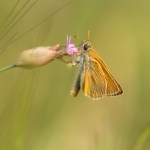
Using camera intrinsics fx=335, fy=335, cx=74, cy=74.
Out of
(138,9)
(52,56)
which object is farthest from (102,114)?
(52,56)

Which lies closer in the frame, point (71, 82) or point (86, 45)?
point (86, 45)

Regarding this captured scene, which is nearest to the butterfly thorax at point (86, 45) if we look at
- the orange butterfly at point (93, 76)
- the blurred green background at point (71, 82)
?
the orange butterfly at point (93, 76)

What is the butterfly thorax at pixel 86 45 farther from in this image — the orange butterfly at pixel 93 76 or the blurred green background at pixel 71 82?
the blurred green background at pixel 71 82

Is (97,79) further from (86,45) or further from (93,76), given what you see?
(86,45)

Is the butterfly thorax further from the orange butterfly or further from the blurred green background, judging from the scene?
the blurred green background

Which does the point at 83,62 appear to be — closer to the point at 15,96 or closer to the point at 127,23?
the point at 15,96

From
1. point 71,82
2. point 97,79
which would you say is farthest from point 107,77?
point 71,82

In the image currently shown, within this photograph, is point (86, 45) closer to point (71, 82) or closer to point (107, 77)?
point (107, 77)

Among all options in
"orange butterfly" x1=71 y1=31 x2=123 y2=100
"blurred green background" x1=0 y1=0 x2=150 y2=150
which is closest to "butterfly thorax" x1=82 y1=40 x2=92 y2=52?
"orange butterfly" x1=71 y1=31 x2=123 y2=100
